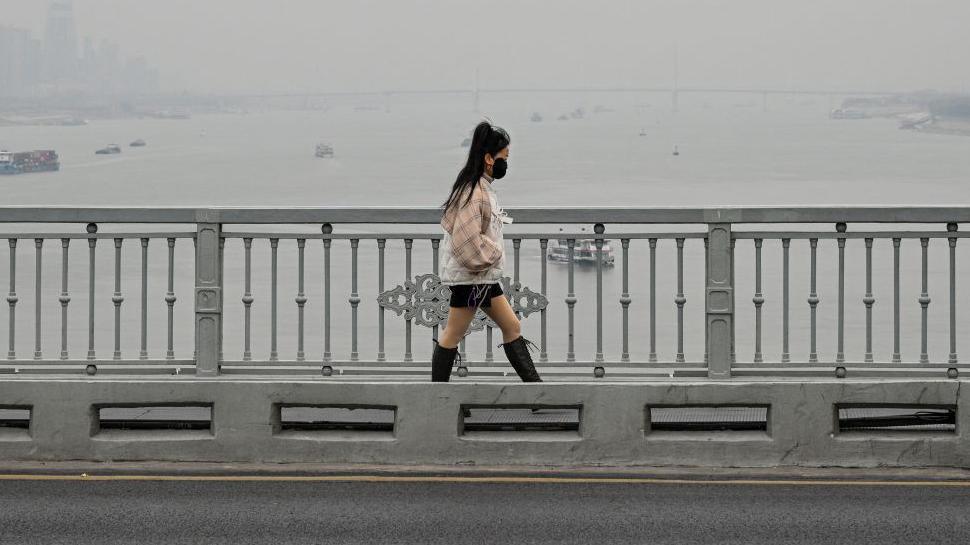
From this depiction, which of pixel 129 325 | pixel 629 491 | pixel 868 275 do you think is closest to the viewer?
pixel 629 491

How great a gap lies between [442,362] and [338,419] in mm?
1096

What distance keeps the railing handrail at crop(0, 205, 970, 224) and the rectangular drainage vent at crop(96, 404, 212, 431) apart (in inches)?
44.8

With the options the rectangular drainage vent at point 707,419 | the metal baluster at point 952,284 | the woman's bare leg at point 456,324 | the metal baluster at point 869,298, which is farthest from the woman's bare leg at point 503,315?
the metal baluster at point 952,284

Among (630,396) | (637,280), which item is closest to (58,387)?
(630,396)

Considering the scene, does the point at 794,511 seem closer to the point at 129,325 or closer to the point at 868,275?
the point at 868,275

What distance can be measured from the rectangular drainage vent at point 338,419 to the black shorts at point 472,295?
2.36 ft

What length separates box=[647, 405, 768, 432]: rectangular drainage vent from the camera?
29.0 ft

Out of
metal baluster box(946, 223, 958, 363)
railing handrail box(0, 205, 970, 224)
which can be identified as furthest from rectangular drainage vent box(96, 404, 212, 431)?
metal baluster box(946, 223, 958, 363)

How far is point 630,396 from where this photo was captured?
855 cm

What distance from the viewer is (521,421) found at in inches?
357

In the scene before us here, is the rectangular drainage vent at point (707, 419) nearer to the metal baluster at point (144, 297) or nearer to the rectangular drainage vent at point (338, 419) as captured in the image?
the rectangular drainage vent at point (338, 419)

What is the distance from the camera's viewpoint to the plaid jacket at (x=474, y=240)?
27.9ft

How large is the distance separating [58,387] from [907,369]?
4.97m

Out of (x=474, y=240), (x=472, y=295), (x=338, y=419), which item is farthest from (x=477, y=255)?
(x=338, y=419)
